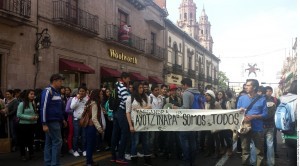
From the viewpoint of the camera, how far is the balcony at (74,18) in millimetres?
15773

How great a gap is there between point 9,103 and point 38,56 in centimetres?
489

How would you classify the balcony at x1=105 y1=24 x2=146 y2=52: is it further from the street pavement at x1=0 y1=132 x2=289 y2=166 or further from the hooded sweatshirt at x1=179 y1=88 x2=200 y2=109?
the hooded sweatshirt at x1=179 y1=88 x2=200 y2=109

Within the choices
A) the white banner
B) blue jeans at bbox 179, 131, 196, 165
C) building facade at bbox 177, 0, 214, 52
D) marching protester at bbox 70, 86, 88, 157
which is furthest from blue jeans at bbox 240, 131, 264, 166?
building facade at bbox 177, 0, 214, 52

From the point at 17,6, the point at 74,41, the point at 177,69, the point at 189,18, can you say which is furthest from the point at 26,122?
the point at 189,18

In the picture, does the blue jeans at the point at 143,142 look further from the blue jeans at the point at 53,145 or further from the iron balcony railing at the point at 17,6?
the iron balcony railing at the point at 17,6

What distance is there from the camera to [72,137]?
9.30 metres

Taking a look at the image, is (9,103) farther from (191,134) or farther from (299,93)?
(299,93)

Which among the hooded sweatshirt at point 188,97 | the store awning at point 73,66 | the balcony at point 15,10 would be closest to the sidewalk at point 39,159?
the hooded sweatshirt at point 188,97

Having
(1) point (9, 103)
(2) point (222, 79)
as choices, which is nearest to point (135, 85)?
(1) point (9, 103)

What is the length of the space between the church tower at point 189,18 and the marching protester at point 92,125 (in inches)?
2615

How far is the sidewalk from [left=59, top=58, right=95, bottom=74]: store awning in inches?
292

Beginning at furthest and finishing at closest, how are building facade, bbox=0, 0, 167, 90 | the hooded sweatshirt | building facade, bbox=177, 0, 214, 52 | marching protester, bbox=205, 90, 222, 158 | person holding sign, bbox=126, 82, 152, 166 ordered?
building facade, bbox=177, 0, 214, 52 → building facade, bbox=0, 0, 167, 90 → marching protester, bbox=205, 90, 222, 158 → person holding sign, bbox=126, 82, 152, 166 → the hooded sweatshirt

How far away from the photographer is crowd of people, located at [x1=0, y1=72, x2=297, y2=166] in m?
6.59

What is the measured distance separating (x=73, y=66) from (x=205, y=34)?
70474mm
